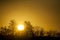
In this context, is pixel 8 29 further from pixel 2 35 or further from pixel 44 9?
pixel 44 9

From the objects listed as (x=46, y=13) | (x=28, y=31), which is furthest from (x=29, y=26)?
(x=46, y=13)

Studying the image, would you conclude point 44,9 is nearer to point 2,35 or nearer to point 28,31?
point 28,31

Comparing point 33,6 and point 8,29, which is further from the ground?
point 33,6

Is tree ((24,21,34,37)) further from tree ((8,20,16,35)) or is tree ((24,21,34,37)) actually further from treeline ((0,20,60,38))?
tree ((8,20,16,35))

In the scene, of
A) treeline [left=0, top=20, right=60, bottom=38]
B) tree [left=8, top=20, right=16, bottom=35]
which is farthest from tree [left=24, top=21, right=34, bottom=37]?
tree [left=8, top=20, right=16, bottom=35]

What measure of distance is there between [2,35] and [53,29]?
3.64ft

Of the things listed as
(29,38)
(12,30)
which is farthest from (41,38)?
(12,30)

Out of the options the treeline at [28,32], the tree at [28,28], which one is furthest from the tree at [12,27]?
the tree at [28,28]

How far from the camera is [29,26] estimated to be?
20.6ft

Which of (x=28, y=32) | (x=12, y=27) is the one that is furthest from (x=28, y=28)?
(x=12, y=27)

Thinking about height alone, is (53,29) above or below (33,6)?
below

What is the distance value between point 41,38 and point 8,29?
735mm

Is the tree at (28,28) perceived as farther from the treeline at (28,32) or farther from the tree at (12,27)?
the tree at (12,27)

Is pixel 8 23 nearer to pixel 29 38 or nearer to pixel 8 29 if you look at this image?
pixel 8 29
